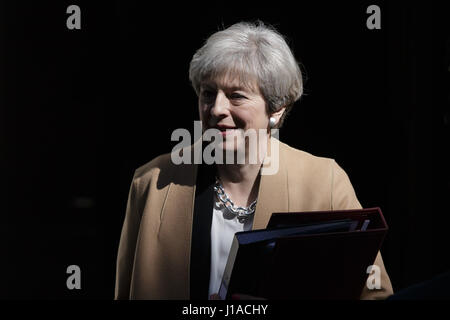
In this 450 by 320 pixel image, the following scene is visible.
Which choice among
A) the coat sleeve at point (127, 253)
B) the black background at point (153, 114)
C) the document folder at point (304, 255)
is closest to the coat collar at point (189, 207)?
the coat sleeve at point (127, 253)

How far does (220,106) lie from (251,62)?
0.54 ft

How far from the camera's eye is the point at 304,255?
1271 mm

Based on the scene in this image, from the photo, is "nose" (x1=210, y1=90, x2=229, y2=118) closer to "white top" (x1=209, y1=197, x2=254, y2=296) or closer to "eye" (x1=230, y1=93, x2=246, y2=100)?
"eye" (x1=230, y1=93, x2=246, y2=100)

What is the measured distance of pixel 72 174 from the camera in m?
2.57

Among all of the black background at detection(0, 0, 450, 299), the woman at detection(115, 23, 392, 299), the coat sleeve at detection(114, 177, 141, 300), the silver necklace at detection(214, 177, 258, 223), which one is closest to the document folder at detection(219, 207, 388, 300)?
the woman at detection(115, 23, 392, 299)

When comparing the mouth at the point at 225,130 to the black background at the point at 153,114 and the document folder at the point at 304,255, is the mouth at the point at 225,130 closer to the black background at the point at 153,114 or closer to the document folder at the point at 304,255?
the document folder at the point at 304,255

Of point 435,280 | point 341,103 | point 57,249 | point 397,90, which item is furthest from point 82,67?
point 435,280

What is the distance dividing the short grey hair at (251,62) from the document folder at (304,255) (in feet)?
1.61

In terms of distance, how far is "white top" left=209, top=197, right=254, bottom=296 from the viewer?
170cm

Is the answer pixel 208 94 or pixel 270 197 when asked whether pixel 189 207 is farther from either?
pixel 208 94

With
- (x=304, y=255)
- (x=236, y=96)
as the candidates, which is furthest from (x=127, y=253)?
(x=304, y=255)

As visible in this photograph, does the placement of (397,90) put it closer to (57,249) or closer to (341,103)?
(341,103)

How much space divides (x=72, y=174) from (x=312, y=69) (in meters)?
1.24

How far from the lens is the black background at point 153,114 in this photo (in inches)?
84.7
